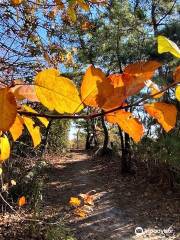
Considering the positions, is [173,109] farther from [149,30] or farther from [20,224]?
[149,30]

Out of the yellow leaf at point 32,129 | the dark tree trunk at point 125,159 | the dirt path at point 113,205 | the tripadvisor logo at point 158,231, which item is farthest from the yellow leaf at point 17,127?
the dark tree trunk at point 125,159

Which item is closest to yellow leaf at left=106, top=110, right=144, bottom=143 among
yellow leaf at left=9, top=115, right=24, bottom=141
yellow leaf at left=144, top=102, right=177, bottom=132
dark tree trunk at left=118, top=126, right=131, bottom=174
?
yellow leaf at left=144, top=102, right=177, bottom=132

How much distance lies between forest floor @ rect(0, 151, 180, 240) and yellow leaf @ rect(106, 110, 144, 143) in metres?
3.91

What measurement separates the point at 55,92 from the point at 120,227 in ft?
22.4

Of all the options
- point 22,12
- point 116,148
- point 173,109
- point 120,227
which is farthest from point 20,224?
point 116,148

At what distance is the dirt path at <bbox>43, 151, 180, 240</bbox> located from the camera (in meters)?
6.87

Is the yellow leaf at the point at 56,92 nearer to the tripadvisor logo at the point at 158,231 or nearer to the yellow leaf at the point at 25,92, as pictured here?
the yellow leaf at the point at 25,92

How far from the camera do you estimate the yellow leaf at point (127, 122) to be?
0.56 metres

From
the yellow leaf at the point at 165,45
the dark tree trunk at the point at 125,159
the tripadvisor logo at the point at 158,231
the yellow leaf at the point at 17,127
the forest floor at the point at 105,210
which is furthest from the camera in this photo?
the dark tree trunk at the point at 125,159

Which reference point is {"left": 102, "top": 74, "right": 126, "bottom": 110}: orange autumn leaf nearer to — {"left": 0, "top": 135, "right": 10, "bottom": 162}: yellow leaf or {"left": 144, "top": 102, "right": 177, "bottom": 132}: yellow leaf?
{"left": 144, "top": 102, "right": 177, "bottom": 132}: yellow leaf

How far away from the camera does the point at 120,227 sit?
708cm

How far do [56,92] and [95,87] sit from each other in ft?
0.15

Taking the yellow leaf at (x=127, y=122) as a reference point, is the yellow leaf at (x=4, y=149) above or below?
below

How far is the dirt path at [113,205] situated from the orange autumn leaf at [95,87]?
620cm
